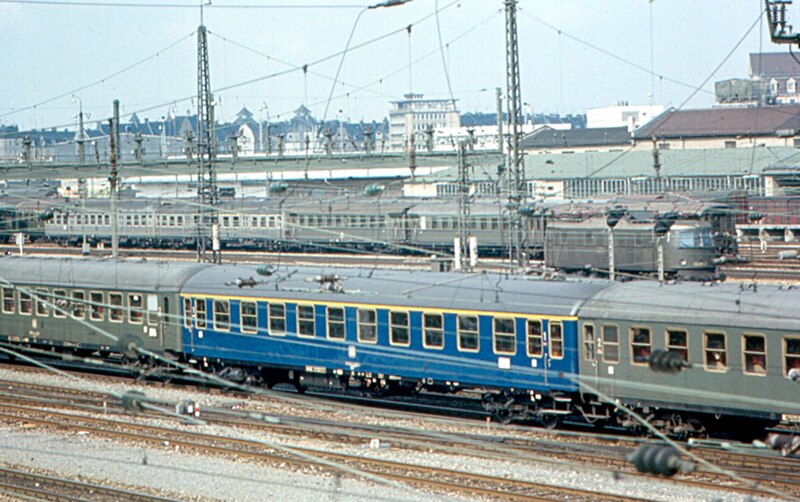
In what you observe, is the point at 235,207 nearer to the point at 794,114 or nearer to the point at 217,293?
the point at 217,293

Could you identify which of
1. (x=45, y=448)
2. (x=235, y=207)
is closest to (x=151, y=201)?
(x=235, y=207)

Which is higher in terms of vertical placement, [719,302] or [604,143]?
[604,143]

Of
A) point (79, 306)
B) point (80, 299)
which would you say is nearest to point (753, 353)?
point (80, 299)

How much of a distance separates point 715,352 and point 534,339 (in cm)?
340

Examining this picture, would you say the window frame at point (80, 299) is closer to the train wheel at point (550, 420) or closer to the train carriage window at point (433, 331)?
the train carriage window at point (433, 331)

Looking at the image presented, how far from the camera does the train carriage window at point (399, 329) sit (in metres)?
21.8

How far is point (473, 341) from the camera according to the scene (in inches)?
822

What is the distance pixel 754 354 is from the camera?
57.0ft

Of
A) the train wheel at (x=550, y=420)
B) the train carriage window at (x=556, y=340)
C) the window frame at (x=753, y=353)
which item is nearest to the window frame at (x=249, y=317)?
the train wheel at (x=550, y=420)

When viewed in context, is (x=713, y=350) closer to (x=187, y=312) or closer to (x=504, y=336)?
(x=504, y=336)

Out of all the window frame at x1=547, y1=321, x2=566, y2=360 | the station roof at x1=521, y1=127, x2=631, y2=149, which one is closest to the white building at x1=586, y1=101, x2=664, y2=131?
the station roof at x1=521, y1=127, x2=631, y2=149

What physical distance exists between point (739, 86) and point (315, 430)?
95500 millimetres

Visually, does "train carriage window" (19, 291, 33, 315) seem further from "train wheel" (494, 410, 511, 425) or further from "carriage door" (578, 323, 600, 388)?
"carriage door" (578, 323, 600, 388)

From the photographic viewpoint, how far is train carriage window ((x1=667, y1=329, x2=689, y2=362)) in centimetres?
1819
